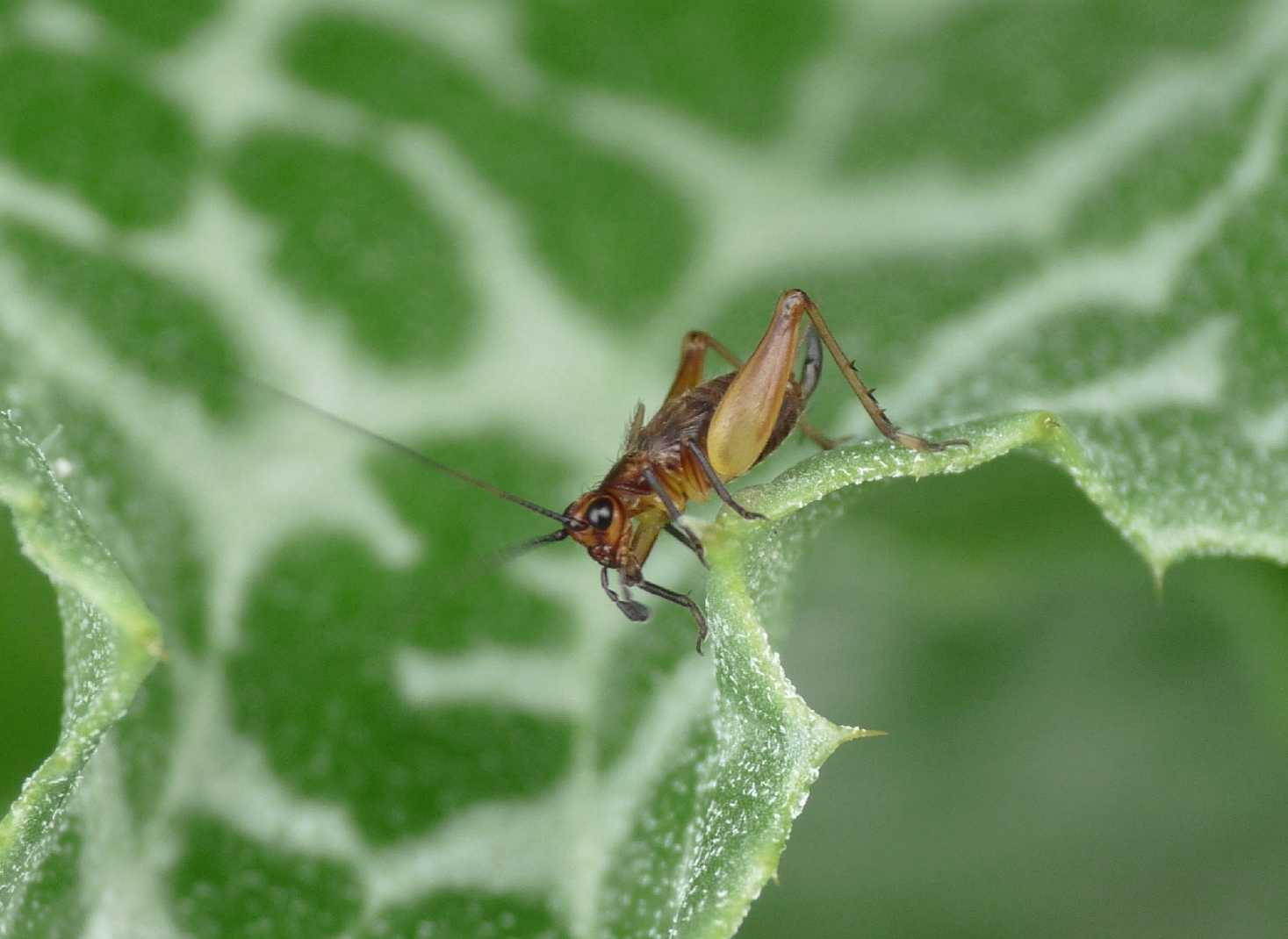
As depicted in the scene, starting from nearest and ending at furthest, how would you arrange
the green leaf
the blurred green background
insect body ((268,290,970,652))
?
the green leaf → the blurred green background → insect body ((268,290,970,652))

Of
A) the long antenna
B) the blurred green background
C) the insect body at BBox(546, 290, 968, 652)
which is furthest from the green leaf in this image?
the insect body at BBox(546, 290, 968, 652)

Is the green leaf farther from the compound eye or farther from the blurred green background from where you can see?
the compound eye

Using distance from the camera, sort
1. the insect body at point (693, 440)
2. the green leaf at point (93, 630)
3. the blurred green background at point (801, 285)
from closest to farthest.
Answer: the green leaf at point (93, 630) → the blurred green background at point (801, 285) → the insect body at point (693, 440)

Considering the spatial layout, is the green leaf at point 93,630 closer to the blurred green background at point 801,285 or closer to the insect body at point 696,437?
the blurred green background at point 801,285

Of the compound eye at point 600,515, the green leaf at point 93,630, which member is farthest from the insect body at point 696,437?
the green leaf at point 93,630

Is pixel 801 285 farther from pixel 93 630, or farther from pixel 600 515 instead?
pixel 93 630

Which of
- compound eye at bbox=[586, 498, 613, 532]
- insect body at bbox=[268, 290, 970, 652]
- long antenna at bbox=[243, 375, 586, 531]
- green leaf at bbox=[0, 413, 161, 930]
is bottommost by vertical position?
green leaf at bbox=[0, 413, 161, 930]

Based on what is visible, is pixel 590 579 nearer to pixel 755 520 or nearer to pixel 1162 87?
pixel 755 520
